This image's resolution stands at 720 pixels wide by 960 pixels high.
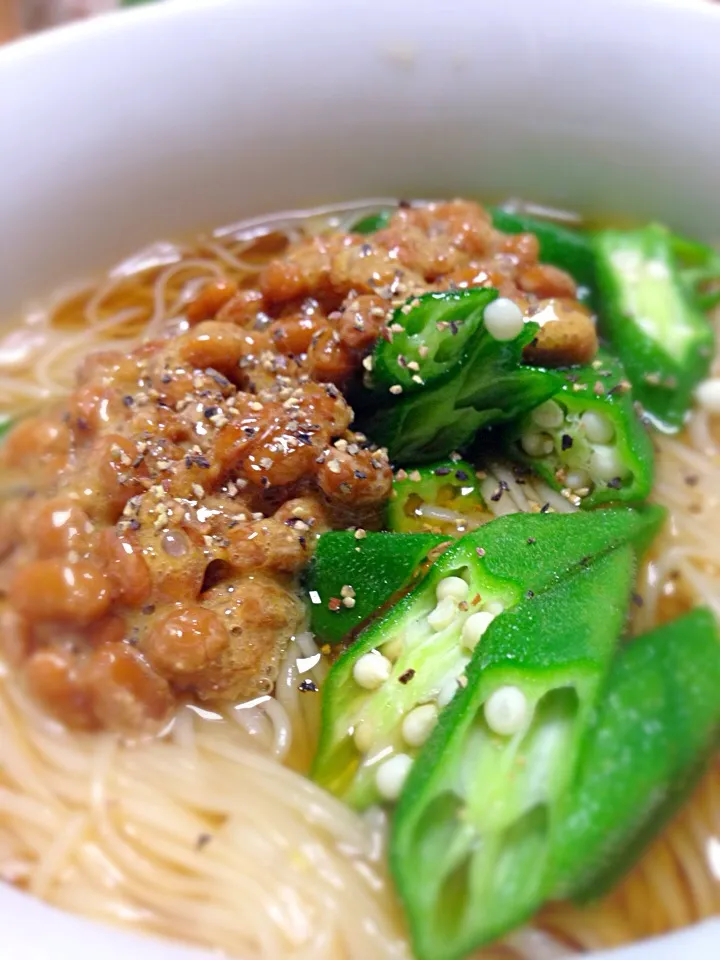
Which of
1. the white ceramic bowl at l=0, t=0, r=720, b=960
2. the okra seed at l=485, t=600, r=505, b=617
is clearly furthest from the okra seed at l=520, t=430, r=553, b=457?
the white ceramic bowl at l=0, t=0, r=720, b=960

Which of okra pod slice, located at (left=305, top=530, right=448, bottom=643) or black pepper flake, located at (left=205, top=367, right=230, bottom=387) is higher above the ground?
black pepper flake, located at (left=205, top=367, right=230, bottom=387)

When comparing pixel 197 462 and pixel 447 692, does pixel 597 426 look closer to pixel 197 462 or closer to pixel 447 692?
pixel 447 692

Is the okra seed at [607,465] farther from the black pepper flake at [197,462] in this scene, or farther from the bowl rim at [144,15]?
the bowl rim at [144,15]

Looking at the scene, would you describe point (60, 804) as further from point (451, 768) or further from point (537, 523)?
point (537, 523)

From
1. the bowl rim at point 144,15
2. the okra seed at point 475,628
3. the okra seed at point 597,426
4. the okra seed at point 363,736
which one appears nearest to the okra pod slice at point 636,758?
the okra seed at point 475,628

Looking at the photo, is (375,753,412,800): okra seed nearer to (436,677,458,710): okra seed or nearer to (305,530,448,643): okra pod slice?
(436,677,458,710): okra seed

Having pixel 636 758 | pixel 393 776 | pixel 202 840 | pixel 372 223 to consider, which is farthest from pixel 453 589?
pixel 372 223

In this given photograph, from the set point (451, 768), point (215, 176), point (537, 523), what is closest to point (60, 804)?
point (451, 768)
